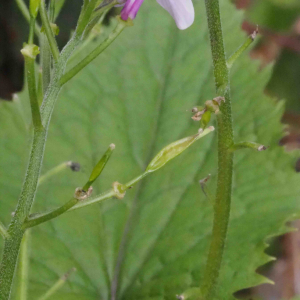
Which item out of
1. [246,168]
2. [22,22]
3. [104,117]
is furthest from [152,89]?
[22,22]

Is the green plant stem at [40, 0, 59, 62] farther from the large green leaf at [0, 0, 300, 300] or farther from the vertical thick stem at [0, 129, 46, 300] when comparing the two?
the large green leaf at [0, 0, 300, 300]

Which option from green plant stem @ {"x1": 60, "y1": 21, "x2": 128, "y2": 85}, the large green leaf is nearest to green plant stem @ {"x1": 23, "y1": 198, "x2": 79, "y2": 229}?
green plant stem @ {"x1": 60, "y1": 21, "x2": 128, "y2": 85}

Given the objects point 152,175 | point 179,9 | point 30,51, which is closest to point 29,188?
point 30,51

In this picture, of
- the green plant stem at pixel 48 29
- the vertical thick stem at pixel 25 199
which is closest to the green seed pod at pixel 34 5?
the green plant stem at pixel 48 29

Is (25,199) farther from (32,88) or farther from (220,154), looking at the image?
(220,154)

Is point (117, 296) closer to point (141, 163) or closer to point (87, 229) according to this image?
point (87, 229)
